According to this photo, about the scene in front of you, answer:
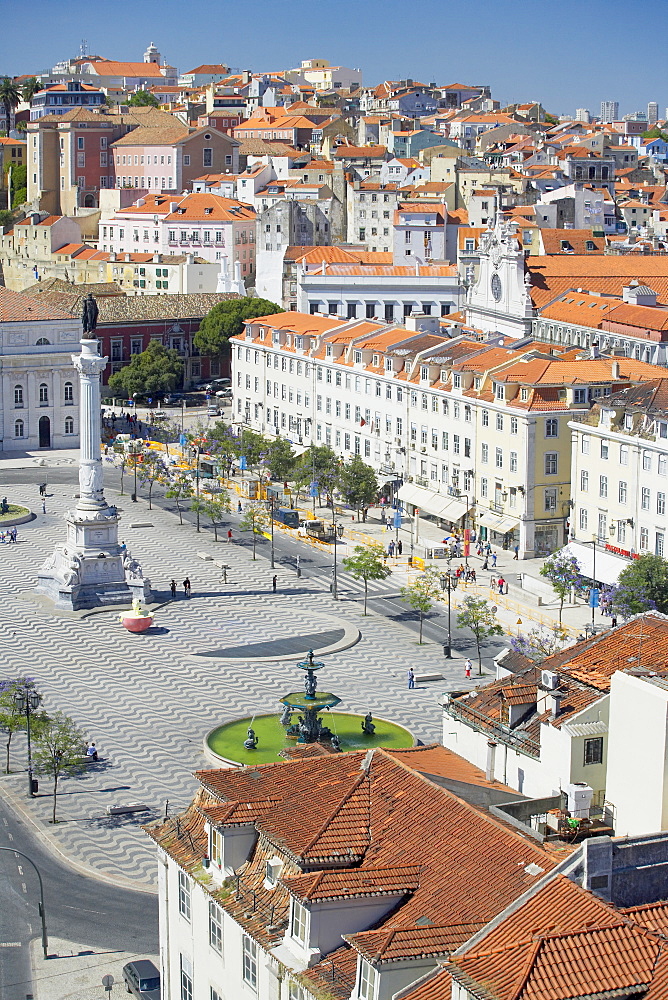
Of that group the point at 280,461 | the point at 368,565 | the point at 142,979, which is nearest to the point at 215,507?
the point at 280,461

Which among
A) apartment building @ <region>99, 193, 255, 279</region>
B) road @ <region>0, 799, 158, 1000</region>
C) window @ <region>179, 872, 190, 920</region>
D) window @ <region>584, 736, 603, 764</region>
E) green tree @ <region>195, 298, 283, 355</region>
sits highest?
apartment building @ <region>99, 193, 255, 279</region>

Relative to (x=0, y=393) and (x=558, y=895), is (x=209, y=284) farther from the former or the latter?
(x=558, y=895)

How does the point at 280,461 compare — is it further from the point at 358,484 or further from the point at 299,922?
the point at 299,922

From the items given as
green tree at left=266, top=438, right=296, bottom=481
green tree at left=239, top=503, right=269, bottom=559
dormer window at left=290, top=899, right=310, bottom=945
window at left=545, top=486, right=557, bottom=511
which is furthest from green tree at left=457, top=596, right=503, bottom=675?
dormer window at left=290, top=899, right=310, bottom=945

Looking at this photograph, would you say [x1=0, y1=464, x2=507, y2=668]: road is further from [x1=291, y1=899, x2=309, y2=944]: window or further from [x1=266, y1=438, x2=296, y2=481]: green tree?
[x1=291, y1=899, x2=309, y2=944]: window

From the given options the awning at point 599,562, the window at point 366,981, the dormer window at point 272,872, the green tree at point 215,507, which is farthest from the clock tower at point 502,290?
the window at point 366,981

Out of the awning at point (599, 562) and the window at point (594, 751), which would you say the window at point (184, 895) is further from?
the awning at point (599, 562)
